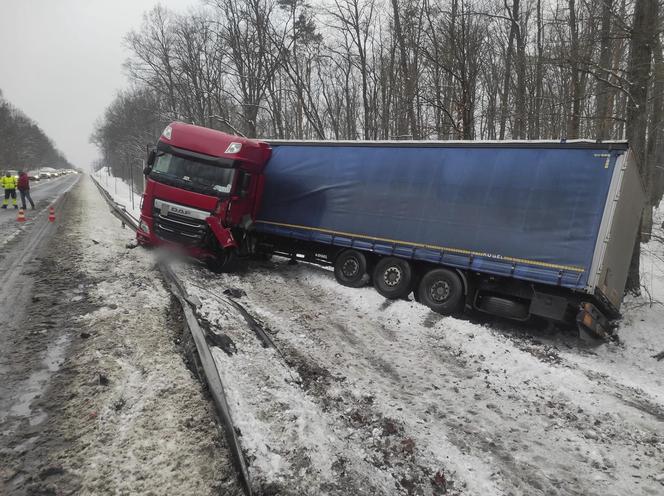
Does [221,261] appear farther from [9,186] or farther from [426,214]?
[9,186]

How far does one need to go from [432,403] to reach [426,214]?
4475 mm

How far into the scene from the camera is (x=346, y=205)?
988 centimetres

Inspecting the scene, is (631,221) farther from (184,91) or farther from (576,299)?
(184,91)

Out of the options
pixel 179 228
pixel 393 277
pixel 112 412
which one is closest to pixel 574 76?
pixel 393 277

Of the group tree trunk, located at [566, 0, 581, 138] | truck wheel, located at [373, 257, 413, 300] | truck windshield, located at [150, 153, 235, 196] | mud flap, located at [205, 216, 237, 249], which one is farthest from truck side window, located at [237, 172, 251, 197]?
tree trunk, located at [566, 0, 581, 138]

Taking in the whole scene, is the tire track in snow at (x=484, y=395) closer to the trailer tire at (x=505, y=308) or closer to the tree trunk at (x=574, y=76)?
the trailer tire at (x=505, y=308)

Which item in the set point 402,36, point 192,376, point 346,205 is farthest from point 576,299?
point 402,36

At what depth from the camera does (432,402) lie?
5.04 metres

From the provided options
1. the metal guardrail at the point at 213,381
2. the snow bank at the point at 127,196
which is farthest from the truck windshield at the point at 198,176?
the snow bank at the point at 127,196

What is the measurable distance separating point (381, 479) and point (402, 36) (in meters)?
19.9

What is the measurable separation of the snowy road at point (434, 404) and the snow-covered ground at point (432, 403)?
0.02 meters

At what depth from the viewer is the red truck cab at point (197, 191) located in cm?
988

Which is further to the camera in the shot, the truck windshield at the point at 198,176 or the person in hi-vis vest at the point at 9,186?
the person in hi-vis vest at the point at 9,186

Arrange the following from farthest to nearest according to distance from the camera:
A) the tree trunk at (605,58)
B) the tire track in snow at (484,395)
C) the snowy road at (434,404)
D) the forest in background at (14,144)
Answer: the forest in background at (14,144) → the tree trunk at (605,58) → the tire track in snow at (484,395) → the snowy road at (434,404)
